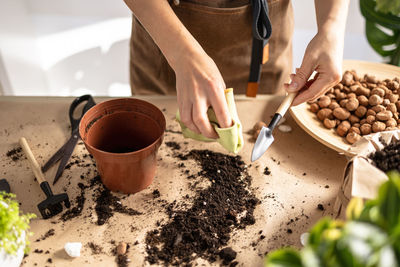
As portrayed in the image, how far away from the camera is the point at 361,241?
1.18ft

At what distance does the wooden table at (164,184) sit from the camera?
72 centimetres

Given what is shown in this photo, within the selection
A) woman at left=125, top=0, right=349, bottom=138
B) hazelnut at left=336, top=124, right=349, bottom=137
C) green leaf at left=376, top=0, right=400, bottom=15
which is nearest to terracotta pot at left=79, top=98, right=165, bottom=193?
woman at left=125, top=0, right=349, bottom=138

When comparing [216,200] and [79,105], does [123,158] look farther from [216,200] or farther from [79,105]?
[79,105]

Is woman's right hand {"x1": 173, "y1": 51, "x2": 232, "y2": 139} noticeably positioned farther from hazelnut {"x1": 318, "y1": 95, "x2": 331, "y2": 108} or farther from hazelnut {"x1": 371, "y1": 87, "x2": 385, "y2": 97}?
hazelnut {"x1": 371, "y1": 87, "x2": 385, "y2": 97}

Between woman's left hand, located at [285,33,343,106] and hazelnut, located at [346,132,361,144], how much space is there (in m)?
0.14

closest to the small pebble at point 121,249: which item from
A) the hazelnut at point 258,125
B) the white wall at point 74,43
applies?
the hazelnut at point 258,125

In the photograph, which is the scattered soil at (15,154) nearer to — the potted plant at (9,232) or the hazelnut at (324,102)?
the potted plant at (9,232)

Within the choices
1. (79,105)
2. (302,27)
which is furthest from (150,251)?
(302,27)

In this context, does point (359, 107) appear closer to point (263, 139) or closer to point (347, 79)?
point (347, 79)

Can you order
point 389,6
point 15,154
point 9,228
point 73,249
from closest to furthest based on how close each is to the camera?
point 9,228 → point 73,249 → point 15,154 → point 389,6

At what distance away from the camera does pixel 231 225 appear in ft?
2.48

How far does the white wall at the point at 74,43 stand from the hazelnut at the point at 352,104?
111 cm

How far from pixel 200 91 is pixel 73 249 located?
0.40m

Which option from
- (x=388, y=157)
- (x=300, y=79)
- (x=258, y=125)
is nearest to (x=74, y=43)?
(x=258, y=125)
